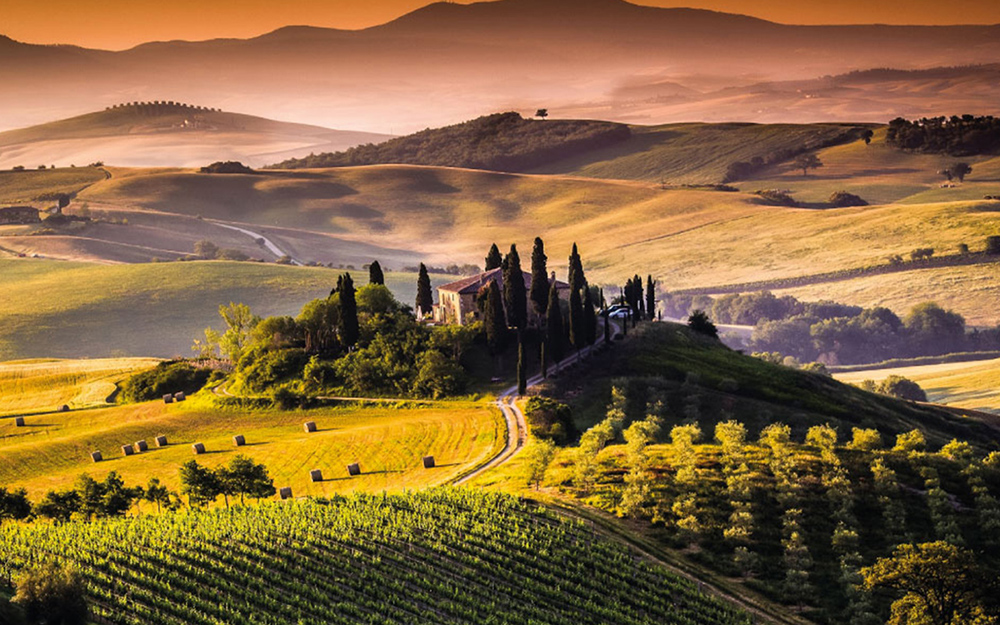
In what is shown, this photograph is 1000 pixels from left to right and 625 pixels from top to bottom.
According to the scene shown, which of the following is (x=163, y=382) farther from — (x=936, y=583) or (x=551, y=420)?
(x=936, y=583)

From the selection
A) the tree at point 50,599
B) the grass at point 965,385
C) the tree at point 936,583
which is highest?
the tree at point 50,599

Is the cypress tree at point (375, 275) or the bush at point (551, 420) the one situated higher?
the cypress tree at point (375, 275)

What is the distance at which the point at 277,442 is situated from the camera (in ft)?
322

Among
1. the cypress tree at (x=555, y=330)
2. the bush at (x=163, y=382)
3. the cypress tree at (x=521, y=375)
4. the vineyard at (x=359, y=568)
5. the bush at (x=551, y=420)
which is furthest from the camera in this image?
the bush at (x=163, y=382)

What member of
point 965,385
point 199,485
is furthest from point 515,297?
point 965,385

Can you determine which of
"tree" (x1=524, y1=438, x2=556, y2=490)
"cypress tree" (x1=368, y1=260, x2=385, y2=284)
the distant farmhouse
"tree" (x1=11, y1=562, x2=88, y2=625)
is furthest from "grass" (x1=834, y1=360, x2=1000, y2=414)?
"tree" (x1=11, y1=562, x2=88, y2=625)

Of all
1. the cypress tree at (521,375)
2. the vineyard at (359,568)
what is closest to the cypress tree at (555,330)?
the cypress tree at (521,375)

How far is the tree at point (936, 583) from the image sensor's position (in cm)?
5816

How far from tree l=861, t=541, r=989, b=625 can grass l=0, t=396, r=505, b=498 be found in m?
38.0

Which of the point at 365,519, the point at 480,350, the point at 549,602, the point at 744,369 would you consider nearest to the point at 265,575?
the point at 365,519

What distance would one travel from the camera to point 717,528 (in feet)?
238

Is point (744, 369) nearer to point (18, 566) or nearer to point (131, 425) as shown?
point (131, 425)

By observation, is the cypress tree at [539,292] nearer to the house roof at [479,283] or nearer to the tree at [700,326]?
the house roof at [479,283]

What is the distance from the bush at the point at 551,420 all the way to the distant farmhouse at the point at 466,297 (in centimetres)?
3078
